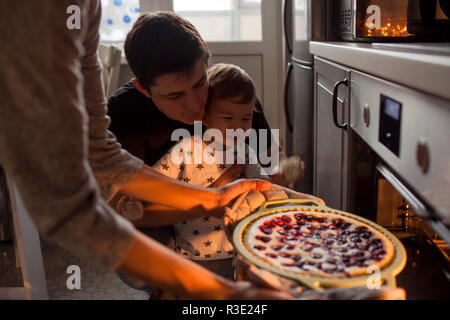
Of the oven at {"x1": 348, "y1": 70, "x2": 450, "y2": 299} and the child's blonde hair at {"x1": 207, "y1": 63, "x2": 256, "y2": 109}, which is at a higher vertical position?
the child's blonde hair at {"x1": 207, "y1": 63, "x2": 256, "y2": 109}

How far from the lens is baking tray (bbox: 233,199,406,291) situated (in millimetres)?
657

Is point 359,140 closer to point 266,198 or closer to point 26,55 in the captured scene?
point 266,198

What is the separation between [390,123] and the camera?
854 millimetres

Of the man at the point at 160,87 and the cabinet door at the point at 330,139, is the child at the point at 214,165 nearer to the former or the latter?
the man at the point at 160,87

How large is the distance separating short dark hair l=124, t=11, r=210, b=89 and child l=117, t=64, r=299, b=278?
130 mm

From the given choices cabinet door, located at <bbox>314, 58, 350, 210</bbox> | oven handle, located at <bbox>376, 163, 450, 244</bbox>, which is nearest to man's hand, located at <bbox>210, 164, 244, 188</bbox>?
cabinet door, located at <bbox>314, 58, 350, 210</bbox>

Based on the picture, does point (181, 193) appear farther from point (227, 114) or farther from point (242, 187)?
point (227, 114)

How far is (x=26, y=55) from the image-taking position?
0.50m

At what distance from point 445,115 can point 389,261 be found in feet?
0.86

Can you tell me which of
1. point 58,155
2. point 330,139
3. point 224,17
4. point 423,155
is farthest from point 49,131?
point 224,17

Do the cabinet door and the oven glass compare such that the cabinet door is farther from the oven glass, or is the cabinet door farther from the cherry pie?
the cherry pie

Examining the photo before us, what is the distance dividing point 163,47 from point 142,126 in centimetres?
30
